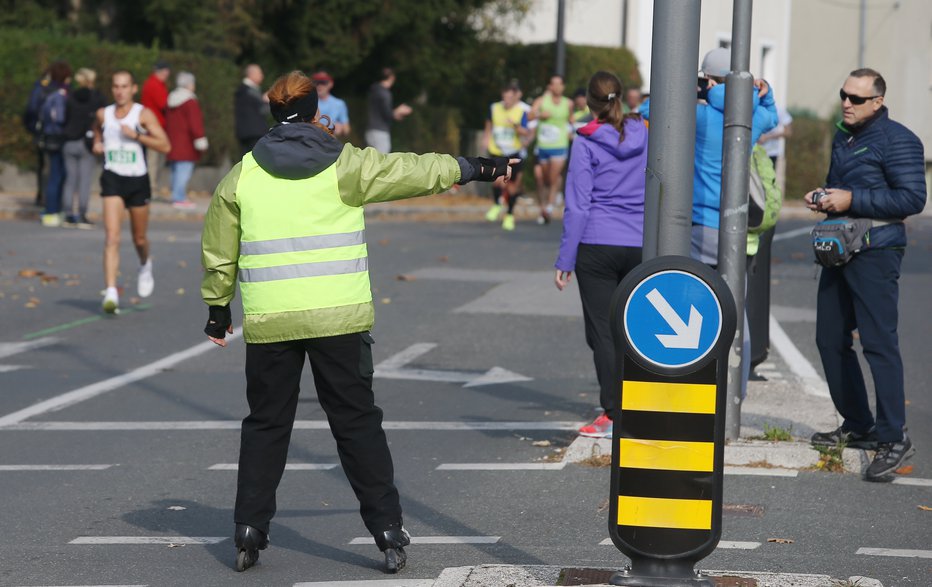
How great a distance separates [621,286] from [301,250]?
1.40 meters

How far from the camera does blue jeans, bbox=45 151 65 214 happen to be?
20.5 m

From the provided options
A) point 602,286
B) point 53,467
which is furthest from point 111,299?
point 602,286

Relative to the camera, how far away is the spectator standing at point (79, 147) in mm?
20266

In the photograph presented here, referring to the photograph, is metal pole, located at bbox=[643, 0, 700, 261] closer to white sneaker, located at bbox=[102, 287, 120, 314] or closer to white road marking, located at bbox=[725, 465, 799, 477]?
white road marking, located at bbox=[725, 465, 799, 477]

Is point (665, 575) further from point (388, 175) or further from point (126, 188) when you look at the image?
point (126, 188)

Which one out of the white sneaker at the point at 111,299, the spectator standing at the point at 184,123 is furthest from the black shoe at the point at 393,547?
the spectator standing at the point at 184,123

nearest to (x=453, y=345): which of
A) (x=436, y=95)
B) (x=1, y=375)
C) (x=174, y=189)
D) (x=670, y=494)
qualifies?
(x=1, y=375)

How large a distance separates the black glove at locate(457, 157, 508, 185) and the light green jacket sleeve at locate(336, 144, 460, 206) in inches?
1.3

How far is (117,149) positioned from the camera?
41.9 feet

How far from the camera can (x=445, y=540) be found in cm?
619

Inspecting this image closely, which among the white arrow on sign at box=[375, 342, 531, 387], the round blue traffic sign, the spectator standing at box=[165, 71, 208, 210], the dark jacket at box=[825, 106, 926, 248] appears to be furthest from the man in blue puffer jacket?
the spectator standing at box=[165, 71, 208, 210]

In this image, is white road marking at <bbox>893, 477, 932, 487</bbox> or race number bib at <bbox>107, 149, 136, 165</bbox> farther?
race number bib at <bbox>107, 149, 136, 165</bbox>

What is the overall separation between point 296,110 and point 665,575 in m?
2.18

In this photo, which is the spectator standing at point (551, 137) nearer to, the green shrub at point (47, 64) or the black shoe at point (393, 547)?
the green shrub at point (47, 64)
